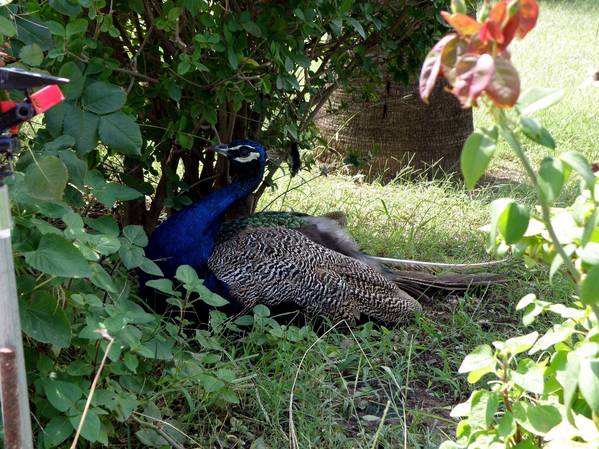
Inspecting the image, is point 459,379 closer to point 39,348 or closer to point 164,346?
point 164,346

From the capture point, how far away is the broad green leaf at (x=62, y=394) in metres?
2.07

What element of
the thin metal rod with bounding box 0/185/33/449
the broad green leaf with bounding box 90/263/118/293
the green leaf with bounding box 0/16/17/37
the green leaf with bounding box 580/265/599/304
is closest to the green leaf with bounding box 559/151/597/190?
the green leaf with bounding box 580/265/599/304

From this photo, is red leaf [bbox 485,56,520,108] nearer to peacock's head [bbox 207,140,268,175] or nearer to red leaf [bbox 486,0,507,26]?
red leaf [bbox 486,0,507,26]

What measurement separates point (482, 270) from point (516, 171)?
2.04 metres

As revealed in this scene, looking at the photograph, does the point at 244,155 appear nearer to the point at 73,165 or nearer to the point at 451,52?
the point at 73,165

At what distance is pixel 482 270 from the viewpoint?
4.07 meters

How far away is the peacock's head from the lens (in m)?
3.44

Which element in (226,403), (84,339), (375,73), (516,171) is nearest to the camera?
(84,339)

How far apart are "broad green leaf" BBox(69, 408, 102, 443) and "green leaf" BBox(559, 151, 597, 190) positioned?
49.3 inches

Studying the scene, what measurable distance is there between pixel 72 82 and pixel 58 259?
72 centimetres

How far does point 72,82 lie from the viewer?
2459 millimetres

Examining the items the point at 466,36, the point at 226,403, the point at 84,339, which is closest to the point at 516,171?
the point at 226,403

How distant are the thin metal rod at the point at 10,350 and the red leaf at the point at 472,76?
635mm

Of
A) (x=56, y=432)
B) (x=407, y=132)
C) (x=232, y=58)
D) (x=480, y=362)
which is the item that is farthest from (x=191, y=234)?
(x=407, y=132)
